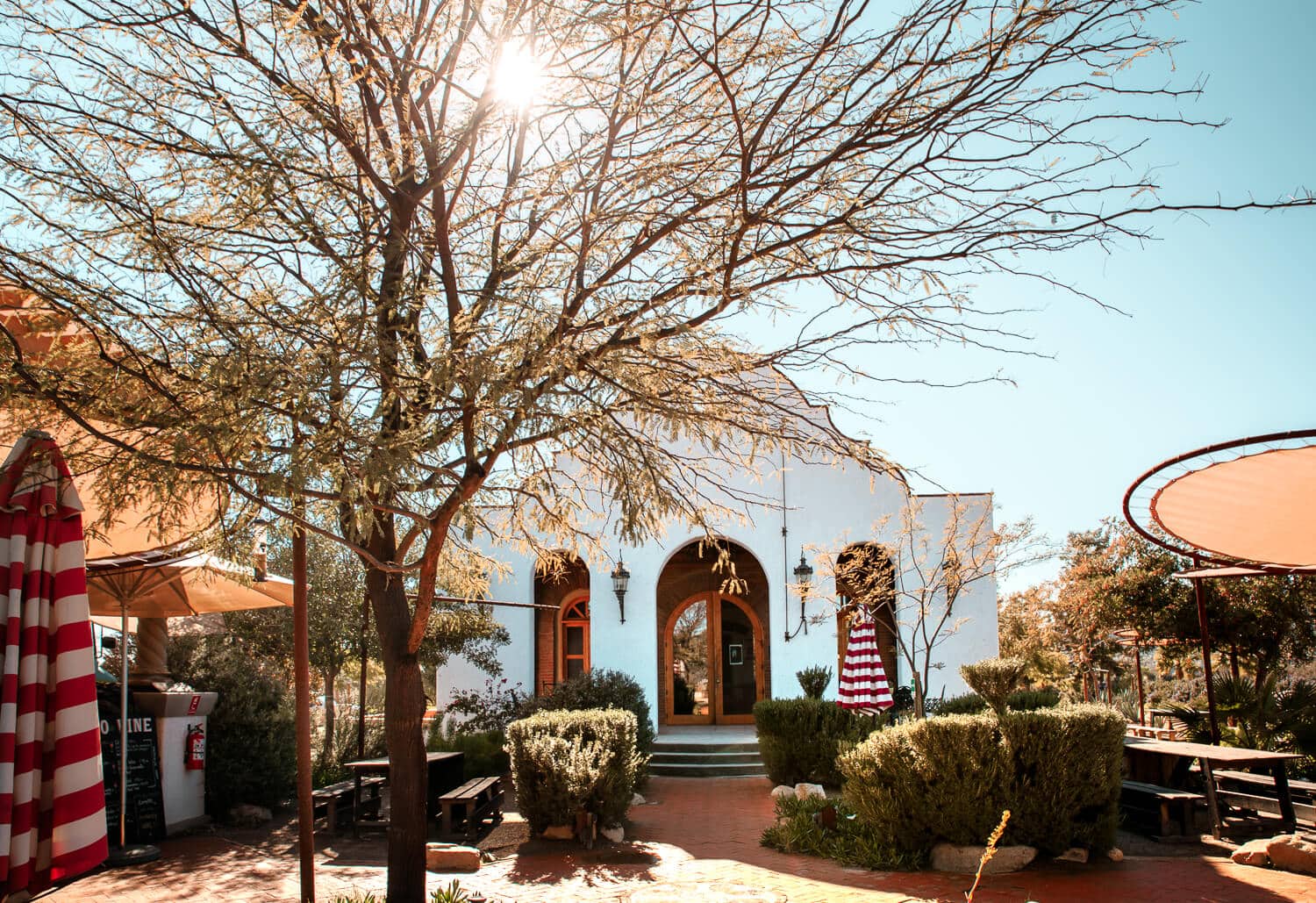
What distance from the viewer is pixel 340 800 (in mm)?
10312

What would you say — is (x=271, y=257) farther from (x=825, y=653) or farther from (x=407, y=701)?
(x=825, y=653)

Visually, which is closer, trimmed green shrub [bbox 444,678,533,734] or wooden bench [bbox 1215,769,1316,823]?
wooden bench [bbox 1215,769,1316,823]

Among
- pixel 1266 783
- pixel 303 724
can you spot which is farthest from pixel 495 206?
pixel 1266 783

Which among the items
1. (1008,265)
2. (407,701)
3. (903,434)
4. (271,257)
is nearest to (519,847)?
(407,701)

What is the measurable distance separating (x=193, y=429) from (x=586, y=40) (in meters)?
2.49

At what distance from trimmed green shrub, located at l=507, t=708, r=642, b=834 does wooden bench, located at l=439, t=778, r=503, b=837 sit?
1.75ft

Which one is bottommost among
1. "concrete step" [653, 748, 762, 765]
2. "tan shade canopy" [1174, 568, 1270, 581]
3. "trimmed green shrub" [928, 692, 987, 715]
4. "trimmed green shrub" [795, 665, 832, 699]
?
"concrete step" [653, 748, 762, 765]

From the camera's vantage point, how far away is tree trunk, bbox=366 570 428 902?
5.33 m

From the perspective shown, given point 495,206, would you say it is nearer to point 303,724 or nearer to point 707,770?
point 303,724

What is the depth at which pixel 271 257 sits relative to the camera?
4977 millimetres

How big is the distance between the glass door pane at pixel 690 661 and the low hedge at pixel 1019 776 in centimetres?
1187

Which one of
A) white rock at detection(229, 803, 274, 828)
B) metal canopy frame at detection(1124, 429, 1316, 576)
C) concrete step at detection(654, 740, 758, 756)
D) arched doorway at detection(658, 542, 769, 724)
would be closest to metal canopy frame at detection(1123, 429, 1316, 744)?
metal canopy frame at detection(1124, 429, 1316, 576)

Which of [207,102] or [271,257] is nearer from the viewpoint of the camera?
[207,102]

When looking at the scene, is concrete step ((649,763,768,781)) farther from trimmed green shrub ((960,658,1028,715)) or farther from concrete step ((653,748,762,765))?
trimmed green shrub ((960,658,1028,715))
